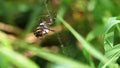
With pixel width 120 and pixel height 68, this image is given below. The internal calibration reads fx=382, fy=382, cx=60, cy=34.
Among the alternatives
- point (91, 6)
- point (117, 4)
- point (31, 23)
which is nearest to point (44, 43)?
point (31, 23)

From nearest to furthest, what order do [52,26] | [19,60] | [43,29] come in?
[19,60], [43,29], [52,26]

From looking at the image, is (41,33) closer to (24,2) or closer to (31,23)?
(31,23)

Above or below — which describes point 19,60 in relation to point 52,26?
below

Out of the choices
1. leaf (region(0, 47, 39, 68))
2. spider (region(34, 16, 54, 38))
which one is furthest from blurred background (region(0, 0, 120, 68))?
leaf (region(0, 47, 39, 68))

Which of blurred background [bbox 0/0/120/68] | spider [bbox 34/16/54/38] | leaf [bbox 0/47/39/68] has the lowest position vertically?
leaf [bbox 0/47/39/68]

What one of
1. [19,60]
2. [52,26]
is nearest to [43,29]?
[19,60]

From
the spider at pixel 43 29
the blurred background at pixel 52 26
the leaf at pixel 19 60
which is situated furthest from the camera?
the blurred background at pixel 52 26

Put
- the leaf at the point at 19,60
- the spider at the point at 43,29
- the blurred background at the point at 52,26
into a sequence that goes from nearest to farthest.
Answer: the leaf at the point at 19,60, the spider at the point at 43,29, the blurred background at the point at 52,26

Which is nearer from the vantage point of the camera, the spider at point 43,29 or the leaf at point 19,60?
the leaf at point 19,60

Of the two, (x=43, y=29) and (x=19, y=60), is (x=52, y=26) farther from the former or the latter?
(x=19, y=60)

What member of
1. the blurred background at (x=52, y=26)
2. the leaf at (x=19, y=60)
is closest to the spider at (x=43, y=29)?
the leaf at (x=19, y=60)

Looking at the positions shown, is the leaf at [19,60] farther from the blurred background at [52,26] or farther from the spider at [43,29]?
the blurred background at [52,26]

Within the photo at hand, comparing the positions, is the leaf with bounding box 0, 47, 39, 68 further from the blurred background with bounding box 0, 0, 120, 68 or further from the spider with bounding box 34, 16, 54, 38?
the blurred background with bounding box 0, 0, 120, 68
